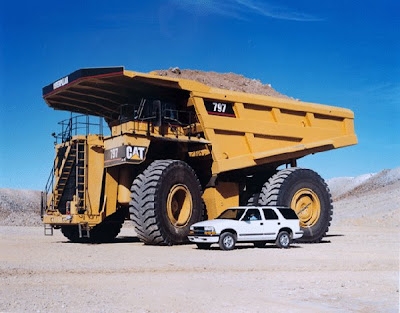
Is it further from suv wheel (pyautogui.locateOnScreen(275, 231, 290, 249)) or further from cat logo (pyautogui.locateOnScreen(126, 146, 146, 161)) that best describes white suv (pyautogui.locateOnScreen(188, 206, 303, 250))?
cat logo (pyautogui.locateOnScreen(126, 146, 146, 161))

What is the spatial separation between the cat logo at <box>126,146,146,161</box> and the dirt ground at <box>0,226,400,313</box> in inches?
132

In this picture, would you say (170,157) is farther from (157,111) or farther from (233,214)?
(233,214)

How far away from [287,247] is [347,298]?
964 centimetres

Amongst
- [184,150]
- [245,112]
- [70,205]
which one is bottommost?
[70,205]

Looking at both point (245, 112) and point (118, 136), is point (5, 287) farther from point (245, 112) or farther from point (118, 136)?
point (245, 112)

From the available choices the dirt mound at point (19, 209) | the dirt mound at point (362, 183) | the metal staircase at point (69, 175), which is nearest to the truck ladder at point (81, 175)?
the metal staircase at point (69, 175)

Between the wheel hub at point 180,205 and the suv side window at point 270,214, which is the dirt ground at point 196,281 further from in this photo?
the wheel hub at point 180,205

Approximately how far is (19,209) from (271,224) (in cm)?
3795

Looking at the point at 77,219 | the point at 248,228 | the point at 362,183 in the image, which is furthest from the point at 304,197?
the point at 362,183

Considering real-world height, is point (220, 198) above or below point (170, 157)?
below

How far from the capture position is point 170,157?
20.0 metres

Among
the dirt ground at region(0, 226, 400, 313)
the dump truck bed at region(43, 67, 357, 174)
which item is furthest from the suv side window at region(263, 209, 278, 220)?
the dump truck bed at region(43, 67, 357, 174)

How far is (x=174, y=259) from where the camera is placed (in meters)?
13.5

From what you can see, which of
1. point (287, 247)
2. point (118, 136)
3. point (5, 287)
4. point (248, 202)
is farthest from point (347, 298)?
point (248, 202)
